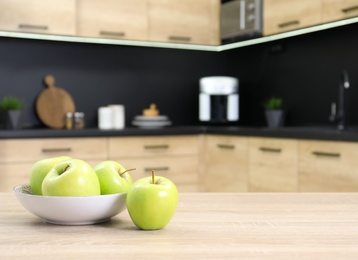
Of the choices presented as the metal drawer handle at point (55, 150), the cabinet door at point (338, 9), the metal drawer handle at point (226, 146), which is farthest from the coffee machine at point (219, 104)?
the metal drawer handle at point (55, 150)

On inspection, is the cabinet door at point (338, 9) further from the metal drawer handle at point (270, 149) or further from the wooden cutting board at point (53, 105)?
the wooden cutting board at point (53, 105)

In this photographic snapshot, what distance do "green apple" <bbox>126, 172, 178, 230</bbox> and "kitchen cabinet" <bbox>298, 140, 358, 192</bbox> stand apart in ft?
6.48

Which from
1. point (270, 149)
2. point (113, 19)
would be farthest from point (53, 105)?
point (270, 149)

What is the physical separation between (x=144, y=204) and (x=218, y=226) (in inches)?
6.5

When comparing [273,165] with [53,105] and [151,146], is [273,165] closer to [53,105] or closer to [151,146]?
[151,146]

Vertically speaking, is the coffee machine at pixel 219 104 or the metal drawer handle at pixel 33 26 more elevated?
the metal drawer handle at pixel 33 26

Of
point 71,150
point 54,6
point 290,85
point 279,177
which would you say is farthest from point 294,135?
point 54,6

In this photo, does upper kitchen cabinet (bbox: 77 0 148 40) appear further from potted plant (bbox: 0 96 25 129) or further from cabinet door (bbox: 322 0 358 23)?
cabinet door (bbox: 322 0 358 23)

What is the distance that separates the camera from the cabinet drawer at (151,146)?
3570 millimetres

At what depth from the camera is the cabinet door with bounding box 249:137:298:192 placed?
3.18 metres

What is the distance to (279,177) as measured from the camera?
327 centimetres

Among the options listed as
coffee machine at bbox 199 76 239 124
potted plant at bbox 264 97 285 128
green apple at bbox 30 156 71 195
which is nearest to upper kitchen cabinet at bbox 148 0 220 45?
coffee machine at bbox 199 76 239 124

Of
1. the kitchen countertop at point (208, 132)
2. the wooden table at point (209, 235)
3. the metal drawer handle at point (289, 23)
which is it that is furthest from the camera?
the metal drawer handle at point (289, 23)

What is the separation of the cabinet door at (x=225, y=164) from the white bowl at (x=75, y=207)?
8.20 feet
